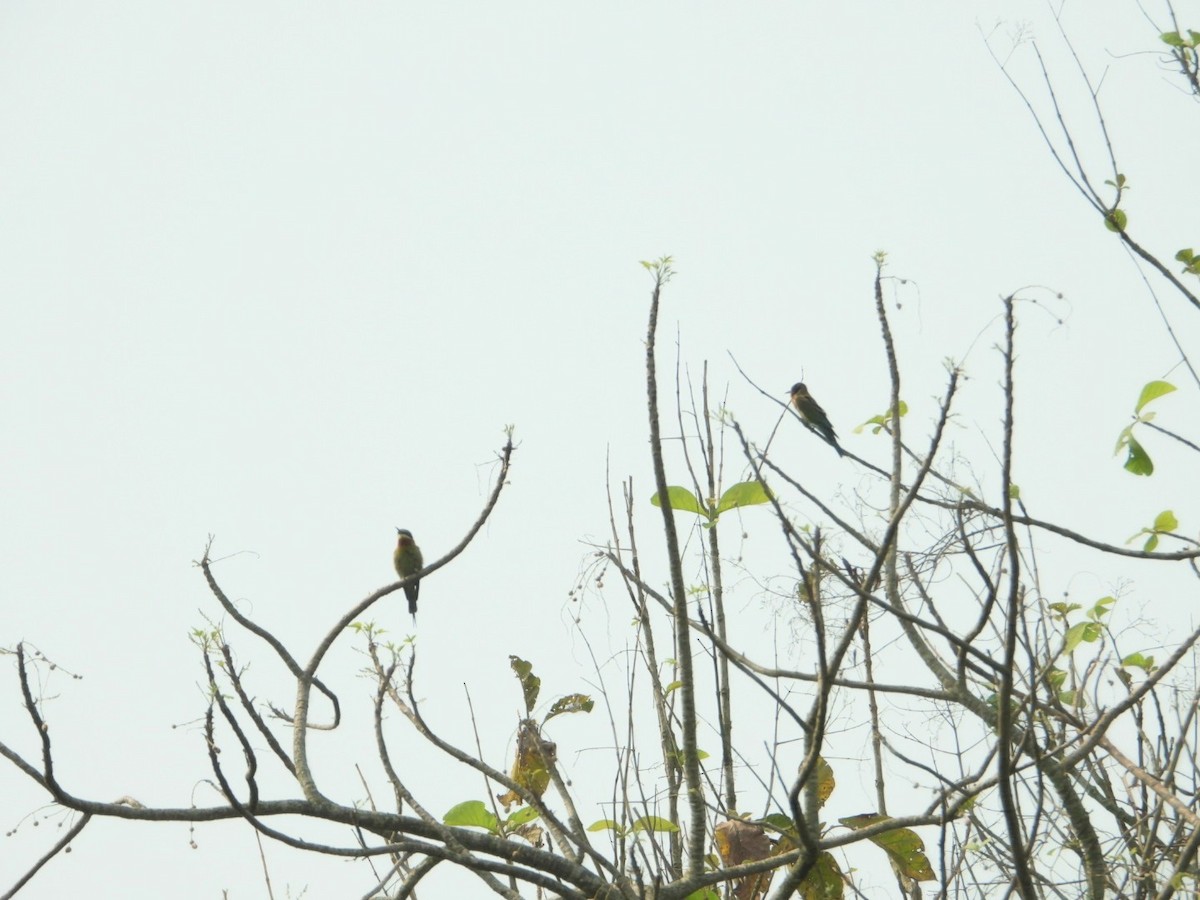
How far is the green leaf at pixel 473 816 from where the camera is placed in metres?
3.27

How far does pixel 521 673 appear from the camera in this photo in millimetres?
3879

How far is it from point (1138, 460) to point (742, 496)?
1.12 m

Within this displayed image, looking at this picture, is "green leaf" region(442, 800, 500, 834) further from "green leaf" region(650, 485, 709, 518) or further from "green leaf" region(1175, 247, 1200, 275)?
"green leaf" region(1175, 247, 1200, 275)

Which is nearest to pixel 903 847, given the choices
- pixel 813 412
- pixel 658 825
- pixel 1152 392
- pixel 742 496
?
pixel 658 825

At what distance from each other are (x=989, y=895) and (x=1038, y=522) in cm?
175

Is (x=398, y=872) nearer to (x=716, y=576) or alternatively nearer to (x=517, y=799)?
(x=517, y=799)

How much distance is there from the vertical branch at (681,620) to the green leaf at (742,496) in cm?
48

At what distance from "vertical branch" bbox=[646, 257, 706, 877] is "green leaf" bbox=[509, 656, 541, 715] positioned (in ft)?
3.36

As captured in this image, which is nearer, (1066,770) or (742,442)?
(742,442)

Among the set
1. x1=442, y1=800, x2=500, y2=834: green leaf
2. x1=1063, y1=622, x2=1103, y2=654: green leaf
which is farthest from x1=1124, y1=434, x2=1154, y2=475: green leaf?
x1=442, y1=800, x2=500, y2=834: green leaf

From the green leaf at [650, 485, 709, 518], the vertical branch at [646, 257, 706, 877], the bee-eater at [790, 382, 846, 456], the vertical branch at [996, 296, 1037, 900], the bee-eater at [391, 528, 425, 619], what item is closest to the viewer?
the vertical branch at [996, 296, 1037, 900]

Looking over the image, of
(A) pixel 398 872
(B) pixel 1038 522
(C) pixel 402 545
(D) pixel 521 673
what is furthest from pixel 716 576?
(C) pixel 402 545

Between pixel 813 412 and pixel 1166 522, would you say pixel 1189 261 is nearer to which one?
pixel 1166 522

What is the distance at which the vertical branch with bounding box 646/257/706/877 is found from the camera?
2.76 metres
